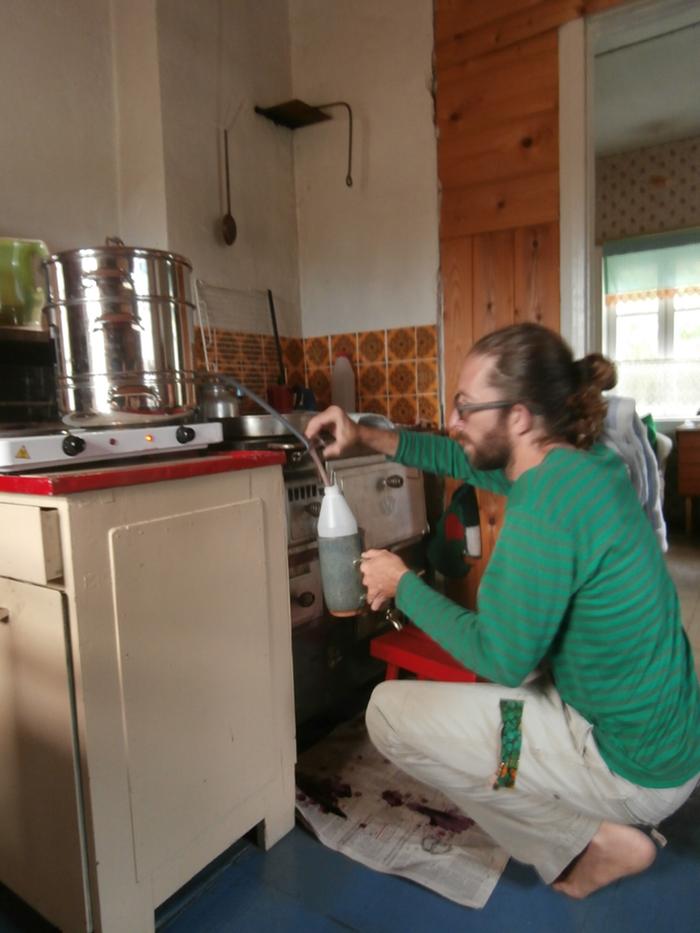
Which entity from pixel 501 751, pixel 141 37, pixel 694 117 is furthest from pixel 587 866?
pixel 694 117

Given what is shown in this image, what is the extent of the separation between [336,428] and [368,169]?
1.37 m

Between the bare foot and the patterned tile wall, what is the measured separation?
4.58 feet

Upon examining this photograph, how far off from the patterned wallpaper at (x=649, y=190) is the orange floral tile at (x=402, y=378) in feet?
9.87

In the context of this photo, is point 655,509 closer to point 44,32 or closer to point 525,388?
point 525,388

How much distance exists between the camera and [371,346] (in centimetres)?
238

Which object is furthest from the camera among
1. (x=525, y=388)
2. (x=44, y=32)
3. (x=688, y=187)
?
(x=688, y=187)

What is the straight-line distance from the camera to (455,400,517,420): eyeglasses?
1083 millimetres

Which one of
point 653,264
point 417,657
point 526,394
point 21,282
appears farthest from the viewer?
point 653,264

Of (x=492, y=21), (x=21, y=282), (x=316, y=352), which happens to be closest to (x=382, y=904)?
(x=21, y=282)

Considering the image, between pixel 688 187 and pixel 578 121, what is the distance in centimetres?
290

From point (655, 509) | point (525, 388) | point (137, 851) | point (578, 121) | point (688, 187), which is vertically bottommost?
point (137, 851)

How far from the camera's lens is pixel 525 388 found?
42.3 inches

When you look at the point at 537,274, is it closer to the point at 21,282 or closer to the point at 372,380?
the point at 372,380

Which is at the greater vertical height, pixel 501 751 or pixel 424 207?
pixel 424 207
